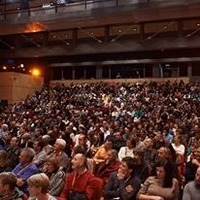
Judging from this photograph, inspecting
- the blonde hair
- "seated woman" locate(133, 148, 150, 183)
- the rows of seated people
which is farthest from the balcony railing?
the blonde hair

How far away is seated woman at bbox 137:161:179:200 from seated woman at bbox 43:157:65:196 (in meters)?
0.99

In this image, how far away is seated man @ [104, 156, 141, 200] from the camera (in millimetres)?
5236

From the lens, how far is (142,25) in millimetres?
Answer: 23891

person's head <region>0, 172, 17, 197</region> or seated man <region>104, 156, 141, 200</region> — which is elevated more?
person's head <region>0, 172, 17, 197</region>

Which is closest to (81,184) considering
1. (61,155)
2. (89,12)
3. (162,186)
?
(162,186)

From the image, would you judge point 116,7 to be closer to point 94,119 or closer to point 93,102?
point 93,102

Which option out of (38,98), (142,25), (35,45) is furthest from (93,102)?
(35,45)

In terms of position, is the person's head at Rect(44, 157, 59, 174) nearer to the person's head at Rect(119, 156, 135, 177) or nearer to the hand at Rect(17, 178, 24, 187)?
the hand at Rect(17, 178, 24, 187)

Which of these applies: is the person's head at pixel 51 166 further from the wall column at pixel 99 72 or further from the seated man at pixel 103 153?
the wall column at pixel 99 72

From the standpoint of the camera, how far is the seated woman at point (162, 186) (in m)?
4.89

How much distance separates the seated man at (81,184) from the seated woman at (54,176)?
0.21m

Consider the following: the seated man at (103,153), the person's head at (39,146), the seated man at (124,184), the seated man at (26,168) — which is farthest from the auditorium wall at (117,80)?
the seated man at (124,184)

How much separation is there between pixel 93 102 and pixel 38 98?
13.7 ft

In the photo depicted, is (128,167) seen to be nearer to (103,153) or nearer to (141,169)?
(141,169)
